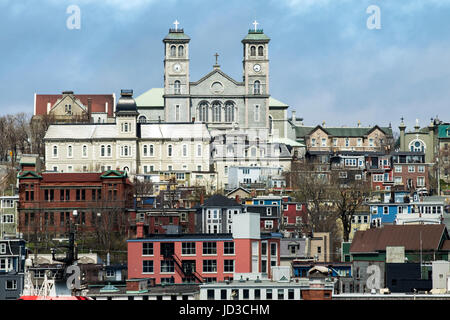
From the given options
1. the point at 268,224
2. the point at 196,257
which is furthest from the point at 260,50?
the point at 196,257

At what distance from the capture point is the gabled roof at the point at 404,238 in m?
92.9

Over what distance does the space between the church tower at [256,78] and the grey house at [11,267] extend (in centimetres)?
8197

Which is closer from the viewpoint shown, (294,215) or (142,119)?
(294,215)

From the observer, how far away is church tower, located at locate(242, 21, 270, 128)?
179 metres

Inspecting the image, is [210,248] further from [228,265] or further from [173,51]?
[173,51]

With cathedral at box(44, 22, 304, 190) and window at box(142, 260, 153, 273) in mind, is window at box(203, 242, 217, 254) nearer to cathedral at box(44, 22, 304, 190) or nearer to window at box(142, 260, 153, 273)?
window at box(142, 260, 153, 273)

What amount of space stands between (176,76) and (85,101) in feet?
59.6

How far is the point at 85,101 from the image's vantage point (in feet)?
638

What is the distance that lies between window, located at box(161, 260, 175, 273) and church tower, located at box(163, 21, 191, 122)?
8601 centimetres

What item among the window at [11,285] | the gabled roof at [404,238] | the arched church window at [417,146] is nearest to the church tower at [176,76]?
the arched church window at [417,146]

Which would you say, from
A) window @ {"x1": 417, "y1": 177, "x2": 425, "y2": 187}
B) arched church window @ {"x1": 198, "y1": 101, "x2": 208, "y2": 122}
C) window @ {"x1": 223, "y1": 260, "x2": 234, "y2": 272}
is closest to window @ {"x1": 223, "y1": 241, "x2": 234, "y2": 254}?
window @ {"x1": 223, "y1": 260, "x2": 234, "y2": 272}

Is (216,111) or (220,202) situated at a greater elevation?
(216,111)
